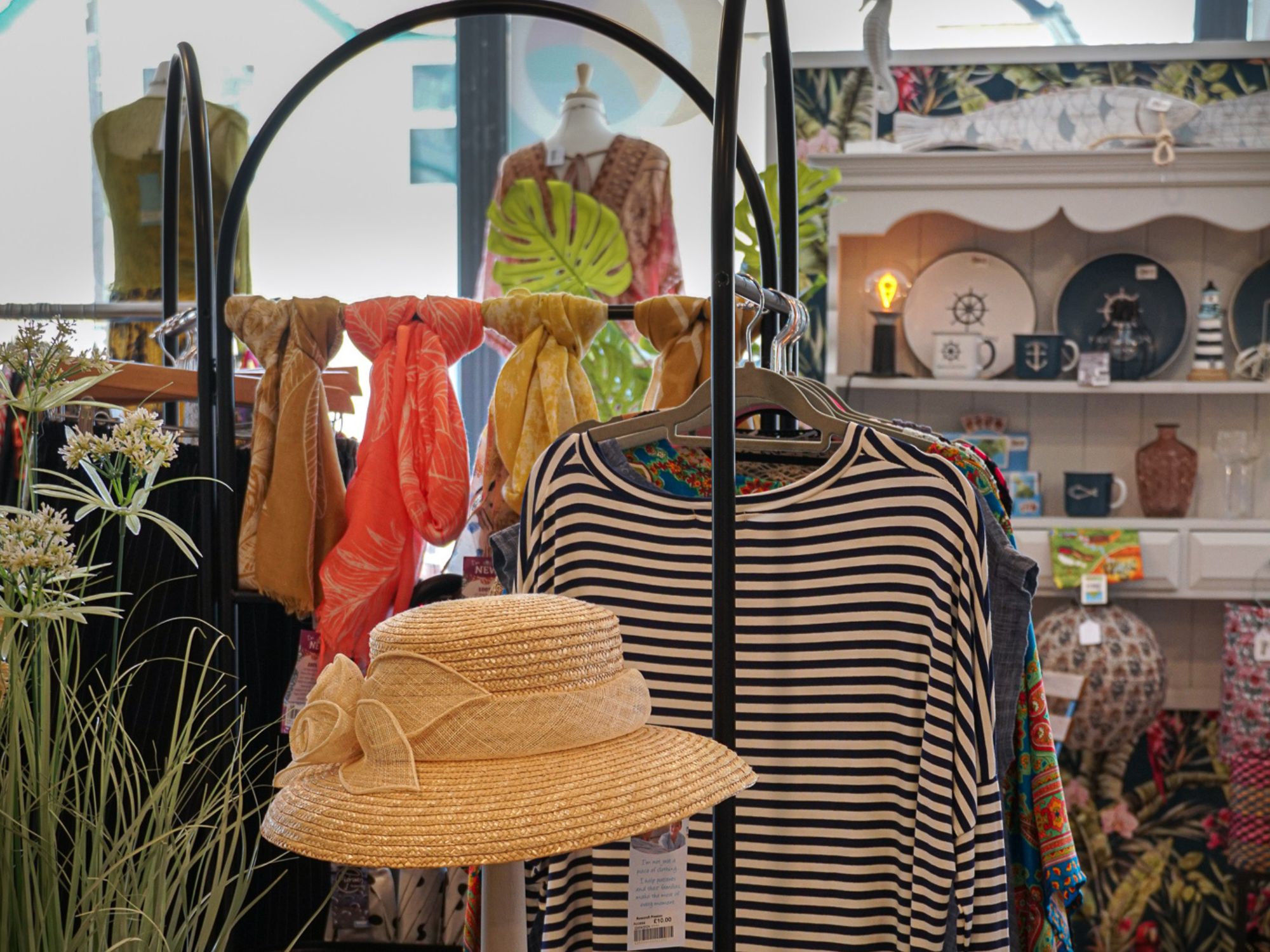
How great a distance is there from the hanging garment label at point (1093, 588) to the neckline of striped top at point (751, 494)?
1.84 meters

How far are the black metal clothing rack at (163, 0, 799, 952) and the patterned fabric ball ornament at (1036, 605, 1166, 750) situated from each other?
151 centimetres

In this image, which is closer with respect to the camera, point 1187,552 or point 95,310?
point 95,310

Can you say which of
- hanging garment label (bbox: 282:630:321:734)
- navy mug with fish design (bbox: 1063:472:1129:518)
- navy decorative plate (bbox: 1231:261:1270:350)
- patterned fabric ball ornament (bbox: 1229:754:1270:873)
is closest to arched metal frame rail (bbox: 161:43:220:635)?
hanging garment label (bbox: 282:630:321:734)

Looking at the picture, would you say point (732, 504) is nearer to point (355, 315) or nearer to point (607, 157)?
point (355, 315)

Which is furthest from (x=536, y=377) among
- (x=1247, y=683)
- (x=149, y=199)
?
(x=1247, y=683)

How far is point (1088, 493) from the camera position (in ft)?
9.42

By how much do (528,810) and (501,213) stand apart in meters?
1.93

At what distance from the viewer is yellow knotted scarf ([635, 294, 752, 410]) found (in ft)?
4.61

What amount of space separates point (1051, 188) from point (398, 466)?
206 cm

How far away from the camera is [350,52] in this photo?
4.90ft

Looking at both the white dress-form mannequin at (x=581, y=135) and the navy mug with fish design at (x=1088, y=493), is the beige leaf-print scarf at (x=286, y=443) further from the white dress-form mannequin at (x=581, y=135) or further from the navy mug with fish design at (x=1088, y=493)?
the navy mug with fish design at (x=1088, y=493)

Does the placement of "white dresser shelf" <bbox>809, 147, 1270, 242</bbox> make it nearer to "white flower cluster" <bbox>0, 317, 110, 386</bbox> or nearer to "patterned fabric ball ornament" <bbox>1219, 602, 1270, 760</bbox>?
"patterned fabric ball ornament" <bbox>1219, 602, 1270, 760</bbox>

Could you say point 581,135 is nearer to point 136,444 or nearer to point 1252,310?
point 1252,310

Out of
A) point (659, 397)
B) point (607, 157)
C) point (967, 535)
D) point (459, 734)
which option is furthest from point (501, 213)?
point (459, 734)
